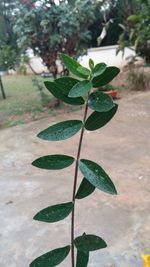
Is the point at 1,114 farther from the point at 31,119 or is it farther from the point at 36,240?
the point at 36,240

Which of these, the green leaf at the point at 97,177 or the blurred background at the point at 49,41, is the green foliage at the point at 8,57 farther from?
the green leaf at the point at 97,177

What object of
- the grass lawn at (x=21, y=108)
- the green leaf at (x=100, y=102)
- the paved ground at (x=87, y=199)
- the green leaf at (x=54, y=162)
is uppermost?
the green leaf at (x=100, y=102)

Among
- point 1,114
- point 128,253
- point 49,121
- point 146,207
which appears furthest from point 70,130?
point 1,114

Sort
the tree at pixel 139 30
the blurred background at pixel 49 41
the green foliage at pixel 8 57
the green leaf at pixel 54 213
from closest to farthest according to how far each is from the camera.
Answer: the green leaf at pixel 54 213, the blurred background at pixel 49 41, the green foliage at pixel 8 57, the tree at pixel 139 30

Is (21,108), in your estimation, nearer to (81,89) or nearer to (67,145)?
(67,145)

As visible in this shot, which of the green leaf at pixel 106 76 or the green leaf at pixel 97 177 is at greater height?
the green leaf at pixel 106 76

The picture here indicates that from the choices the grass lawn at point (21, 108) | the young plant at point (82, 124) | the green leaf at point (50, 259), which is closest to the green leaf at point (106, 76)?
the young plant at point (82, 124)
